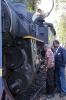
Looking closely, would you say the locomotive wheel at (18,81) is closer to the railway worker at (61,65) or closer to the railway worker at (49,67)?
the railway worker at (49,67)

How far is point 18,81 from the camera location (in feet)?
20.6

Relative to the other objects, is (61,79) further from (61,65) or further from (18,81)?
(18,81)

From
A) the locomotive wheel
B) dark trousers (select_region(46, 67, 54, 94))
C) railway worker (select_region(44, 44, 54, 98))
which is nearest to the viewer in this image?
the locomotive wheel

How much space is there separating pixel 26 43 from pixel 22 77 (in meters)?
0.97

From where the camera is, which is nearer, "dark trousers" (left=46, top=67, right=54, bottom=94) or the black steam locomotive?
the black steam locomotive

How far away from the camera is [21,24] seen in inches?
263

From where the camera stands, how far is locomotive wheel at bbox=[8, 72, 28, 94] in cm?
622

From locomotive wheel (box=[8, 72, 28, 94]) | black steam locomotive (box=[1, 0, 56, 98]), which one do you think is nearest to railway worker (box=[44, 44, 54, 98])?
black steam locomotive (box=[1, 0, 56, 98])

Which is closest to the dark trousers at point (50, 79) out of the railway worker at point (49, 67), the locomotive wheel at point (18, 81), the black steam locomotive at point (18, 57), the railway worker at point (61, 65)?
the railway worker at point (49, 67)

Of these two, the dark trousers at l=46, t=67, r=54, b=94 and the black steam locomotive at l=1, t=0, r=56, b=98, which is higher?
A: the black steam locomotive at l=1, t=0, r=56, b=98

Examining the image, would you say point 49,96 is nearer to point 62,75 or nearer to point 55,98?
point 55,98

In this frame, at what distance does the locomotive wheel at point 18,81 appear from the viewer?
20.4 ft

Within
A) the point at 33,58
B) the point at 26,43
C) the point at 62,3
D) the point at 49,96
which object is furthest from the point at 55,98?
the point at 62,3

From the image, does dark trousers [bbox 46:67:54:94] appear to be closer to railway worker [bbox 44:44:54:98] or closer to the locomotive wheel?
railway worker [bbox 44:44:54:98]
